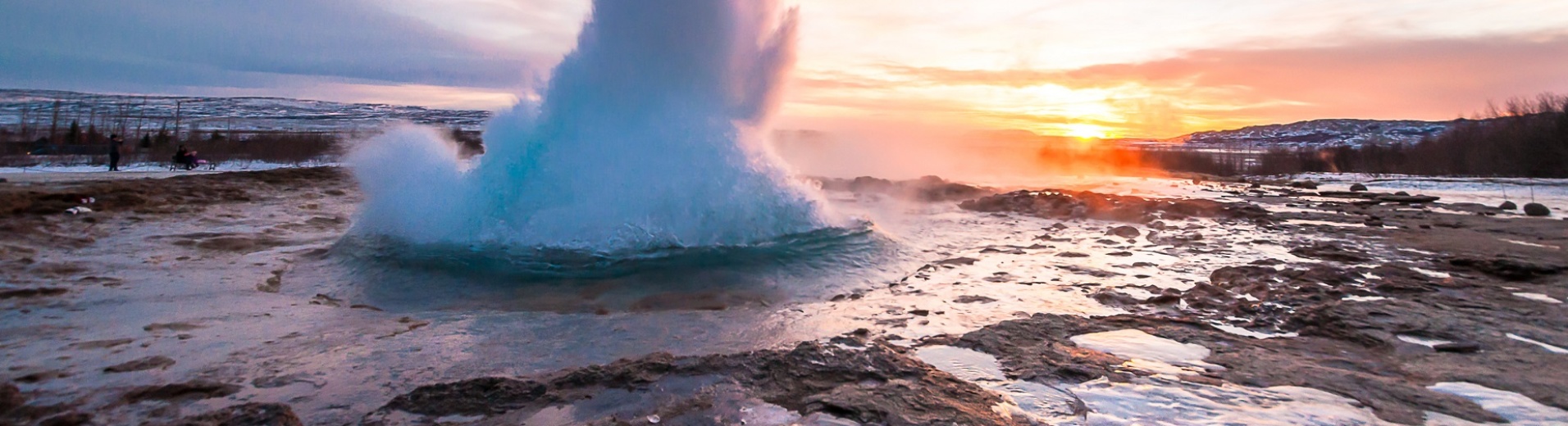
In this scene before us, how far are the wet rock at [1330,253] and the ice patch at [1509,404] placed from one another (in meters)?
4.87

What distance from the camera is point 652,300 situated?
5637mm

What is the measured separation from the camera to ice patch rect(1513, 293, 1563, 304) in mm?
5312

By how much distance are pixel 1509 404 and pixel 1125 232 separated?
6.98 metres

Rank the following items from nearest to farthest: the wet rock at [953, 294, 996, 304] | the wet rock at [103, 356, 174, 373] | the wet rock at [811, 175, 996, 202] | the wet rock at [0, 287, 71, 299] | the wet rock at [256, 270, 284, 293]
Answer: the wet rock at [103, 356, 174, 373], the wet rock at [0, 287, 71, 299], the wet rock at [953, 294, 996, 304], the wet rock at [256, 270, 284, 293], the wet rock at [811, 175, 996, 202]

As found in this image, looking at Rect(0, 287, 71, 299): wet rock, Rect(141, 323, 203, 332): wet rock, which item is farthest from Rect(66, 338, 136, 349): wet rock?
Rect(0, 287, 71, 299): wet rock

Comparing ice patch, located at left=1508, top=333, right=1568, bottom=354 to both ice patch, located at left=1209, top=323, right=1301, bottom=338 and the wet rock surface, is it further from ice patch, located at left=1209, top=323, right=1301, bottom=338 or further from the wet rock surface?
the wet rock surface

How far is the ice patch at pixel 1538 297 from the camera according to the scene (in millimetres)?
5312

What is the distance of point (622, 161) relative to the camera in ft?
25.7

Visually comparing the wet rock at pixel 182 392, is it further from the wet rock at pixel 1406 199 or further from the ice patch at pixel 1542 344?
the wet rock at pixel 1406 199

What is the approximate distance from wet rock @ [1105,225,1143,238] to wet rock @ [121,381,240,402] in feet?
31.9

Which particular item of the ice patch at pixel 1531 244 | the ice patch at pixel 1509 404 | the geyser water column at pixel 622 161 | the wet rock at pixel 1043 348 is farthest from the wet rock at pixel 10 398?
the ice patch at pixel 1531 244

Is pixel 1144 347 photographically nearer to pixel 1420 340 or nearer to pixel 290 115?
pixel 1420 340

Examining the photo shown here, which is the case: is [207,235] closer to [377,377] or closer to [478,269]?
[478,269]

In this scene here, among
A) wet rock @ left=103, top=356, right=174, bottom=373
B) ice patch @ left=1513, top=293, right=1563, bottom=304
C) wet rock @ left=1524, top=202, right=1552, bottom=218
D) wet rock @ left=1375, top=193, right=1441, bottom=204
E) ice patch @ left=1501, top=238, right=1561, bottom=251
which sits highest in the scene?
wet rock @ left=1375, top=193, right=1441, bottom=204
